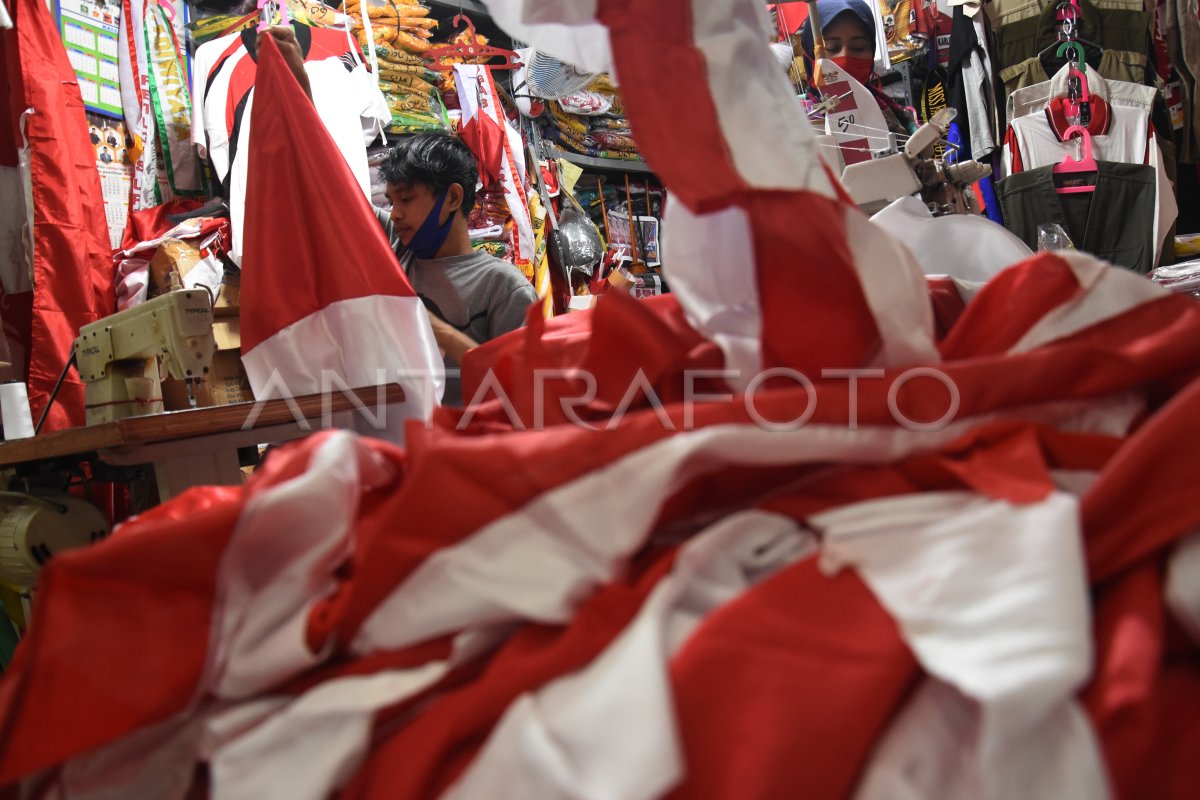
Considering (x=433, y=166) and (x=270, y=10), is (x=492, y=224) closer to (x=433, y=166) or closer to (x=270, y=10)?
(x=270, y=10)

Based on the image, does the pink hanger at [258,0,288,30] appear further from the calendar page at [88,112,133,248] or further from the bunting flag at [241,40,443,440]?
the bunting flag at [241,40,443,440]

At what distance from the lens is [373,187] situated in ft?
8.47

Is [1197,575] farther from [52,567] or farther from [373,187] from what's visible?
[373,187]

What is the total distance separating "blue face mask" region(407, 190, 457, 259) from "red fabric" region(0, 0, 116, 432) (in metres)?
0.94

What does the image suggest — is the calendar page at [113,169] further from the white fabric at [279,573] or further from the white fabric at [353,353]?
the white fabric at [279,573]

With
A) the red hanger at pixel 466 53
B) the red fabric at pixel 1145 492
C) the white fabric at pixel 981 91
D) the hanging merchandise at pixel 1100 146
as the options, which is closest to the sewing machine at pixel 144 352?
the red fabric at pixel 1145 492

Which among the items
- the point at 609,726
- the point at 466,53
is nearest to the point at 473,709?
the point at 609,726

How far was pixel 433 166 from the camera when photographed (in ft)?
6.05

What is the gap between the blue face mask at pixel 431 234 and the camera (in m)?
1.85

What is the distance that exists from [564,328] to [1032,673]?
0.46 metres

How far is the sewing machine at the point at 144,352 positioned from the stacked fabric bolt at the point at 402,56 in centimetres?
173

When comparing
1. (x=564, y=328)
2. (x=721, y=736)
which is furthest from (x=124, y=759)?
(x=564, y=328)

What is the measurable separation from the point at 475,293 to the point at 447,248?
0.16m

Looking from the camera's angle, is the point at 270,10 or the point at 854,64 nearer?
the point at 854,64
